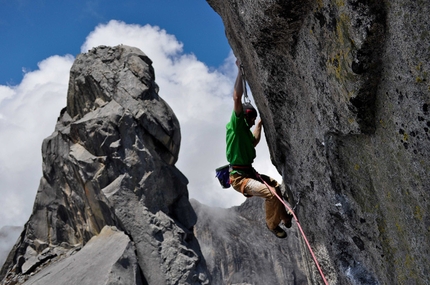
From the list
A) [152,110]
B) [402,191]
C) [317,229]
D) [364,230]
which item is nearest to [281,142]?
[317,229]

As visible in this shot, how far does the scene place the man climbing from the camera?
287 inches

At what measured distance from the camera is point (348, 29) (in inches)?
136

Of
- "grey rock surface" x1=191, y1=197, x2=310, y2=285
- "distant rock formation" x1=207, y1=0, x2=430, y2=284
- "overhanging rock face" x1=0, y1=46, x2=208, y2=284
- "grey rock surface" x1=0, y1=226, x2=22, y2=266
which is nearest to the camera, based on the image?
"distant rock formation" x1=207, y1=0, x2=430, y2=284

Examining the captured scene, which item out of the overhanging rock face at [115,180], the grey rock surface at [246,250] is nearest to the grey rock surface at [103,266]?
the overhanging rock face at [115,180]

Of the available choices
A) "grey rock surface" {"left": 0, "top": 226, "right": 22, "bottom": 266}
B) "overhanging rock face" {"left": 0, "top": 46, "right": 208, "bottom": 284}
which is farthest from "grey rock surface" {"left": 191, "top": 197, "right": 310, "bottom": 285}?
"overhanging rock face" {"left": 0, "top": 46, "right": 208, "bottom": 284}

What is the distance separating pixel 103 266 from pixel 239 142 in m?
11.8

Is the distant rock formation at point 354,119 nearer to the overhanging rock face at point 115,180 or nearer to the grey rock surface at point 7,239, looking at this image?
the overhanging rock face at point 115,180

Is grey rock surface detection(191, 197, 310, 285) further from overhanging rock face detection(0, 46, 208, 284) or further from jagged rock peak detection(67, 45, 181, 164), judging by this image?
jagged rock peak detection(67, 45, 181, 164)

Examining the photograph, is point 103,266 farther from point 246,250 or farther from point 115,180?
point 246,250

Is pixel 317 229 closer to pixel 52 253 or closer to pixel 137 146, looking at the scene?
pixel 137 146

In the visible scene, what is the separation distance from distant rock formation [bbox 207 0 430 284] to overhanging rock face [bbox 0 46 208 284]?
556 inches

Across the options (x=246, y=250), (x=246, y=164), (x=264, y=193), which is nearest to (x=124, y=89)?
(x=246, y=164)

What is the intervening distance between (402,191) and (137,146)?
18488mm

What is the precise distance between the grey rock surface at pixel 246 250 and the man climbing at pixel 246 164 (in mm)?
32220
